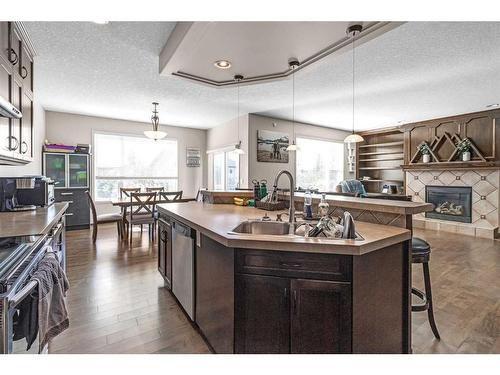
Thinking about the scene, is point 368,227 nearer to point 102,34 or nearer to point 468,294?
point 468,294

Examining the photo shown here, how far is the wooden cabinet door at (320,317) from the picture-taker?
1.30m

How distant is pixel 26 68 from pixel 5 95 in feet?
2.66

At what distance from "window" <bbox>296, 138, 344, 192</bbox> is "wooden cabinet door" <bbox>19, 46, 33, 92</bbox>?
209 inches

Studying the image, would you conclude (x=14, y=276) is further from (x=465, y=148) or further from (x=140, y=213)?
(x=465, y=148)

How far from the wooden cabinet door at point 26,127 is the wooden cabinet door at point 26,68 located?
0.13 meters

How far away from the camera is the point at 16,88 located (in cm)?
223

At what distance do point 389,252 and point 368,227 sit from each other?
0.23 meters

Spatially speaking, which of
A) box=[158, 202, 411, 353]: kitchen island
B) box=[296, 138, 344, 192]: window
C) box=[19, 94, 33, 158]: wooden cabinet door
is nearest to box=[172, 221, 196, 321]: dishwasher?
box=[158, 202, 411, 353]: kitchen island

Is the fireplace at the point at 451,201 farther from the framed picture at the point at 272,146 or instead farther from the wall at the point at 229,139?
the wall at the point at 229,139

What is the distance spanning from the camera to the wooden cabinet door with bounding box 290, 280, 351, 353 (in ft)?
4.28

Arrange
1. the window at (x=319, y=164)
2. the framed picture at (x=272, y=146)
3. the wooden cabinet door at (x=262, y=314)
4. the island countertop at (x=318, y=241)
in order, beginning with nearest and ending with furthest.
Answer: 1. the island countertop at (x=318, y=241)
2. the wooden cabinet door at (x=262, y=314)
3. the framed picture at (x=272, y=146)
4. the window at (x=319, y=164)

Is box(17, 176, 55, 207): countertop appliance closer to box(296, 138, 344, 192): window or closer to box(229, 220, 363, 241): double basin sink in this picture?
box(229, 220, 363, 241): double basin sink

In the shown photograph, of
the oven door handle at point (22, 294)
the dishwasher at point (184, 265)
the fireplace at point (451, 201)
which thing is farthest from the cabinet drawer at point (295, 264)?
the fireplace at point (451, 201)
